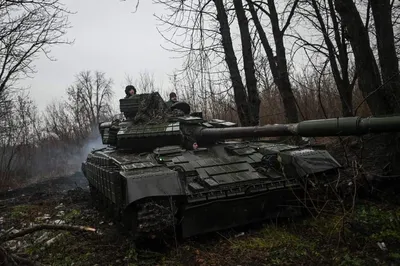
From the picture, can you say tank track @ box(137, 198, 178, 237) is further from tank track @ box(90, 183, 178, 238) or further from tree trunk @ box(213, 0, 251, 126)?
tree trunk @ box(213, 0, 251, 126)

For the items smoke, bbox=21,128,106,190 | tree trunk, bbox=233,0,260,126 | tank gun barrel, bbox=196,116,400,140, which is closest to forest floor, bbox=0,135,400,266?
tank gun barrel, bbox=196,116,400,140

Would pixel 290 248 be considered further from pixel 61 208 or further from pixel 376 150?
pixel 61 208

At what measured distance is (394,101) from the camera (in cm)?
657

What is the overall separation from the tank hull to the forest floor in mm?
323

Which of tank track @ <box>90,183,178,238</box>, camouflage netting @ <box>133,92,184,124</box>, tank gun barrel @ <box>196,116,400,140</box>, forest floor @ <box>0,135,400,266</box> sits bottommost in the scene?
forest floor @ <box>0,135,400,266</box>

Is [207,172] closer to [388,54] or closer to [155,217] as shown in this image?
[155,217]

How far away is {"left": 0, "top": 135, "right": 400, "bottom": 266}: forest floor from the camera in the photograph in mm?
4867

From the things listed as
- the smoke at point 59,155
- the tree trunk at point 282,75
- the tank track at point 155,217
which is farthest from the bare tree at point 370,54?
the smoke at point 59,155

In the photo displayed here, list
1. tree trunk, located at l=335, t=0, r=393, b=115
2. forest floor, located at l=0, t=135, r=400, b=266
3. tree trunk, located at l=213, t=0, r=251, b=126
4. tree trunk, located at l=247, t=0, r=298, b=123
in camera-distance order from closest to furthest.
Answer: forest floor, located at l=0, t=135, r=400, b=266 → tree trunk, located at l=335, t=0, r=393, b=115 → tree trunk, located at l=247, t=0, r=298, b=123 → tree trunk, located at l=213, t=0, r=251, b=126

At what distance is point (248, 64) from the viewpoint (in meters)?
12.3

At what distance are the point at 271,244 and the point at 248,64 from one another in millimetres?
7812

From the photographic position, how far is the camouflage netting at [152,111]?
28.0ft

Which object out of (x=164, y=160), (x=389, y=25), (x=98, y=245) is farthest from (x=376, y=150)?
(x=98, y=245)

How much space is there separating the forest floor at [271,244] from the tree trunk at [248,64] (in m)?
4.89
